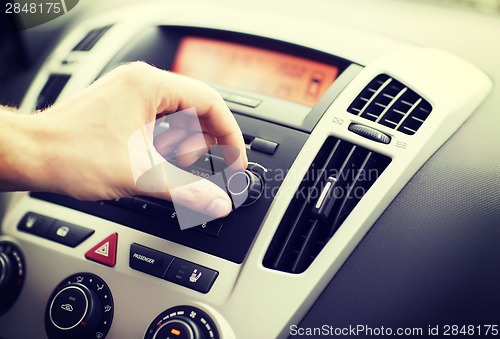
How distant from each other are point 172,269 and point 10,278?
0.29m

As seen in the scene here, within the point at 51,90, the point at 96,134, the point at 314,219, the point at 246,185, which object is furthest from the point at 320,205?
the point at 51,90

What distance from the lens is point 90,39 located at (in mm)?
1189

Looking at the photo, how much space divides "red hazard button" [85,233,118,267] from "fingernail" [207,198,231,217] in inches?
6.9

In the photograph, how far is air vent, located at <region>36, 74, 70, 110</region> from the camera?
108 cm

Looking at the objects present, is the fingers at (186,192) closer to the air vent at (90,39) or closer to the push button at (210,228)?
the push button at (210,228)

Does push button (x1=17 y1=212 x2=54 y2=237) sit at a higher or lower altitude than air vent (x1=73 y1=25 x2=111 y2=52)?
lower

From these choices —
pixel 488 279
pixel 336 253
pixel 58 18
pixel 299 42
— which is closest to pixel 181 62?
pixel 299 42

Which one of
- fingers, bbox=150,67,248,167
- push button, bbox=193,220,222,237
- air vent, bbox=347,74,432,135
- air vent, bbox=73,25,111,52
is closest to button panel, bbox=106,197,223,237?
push button, bbox=193,220,222,237

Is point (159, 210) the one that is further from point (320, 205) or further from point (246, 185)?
point (320, 205)

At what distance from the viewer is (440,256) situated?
0.76 meters

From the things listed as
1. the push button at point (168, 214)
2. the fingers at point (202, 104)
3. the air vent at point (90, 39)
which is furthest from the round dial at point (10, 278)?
the air vent at point (90, 39)

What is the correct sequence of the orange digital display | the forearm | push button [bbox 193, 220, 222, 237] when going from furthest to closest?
the orange digital display, push button [bbox 193, 220, 222, 237], the forearm

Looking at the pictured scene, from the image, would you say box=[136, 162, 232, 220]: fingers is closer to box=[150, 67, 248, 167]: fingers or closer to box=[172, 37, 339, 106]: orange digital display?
box=[150, 67, 248, 167]: fingers

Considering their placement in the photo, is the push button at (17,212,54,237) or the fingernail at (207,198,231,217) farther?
the push button at (17,212,54,237)
